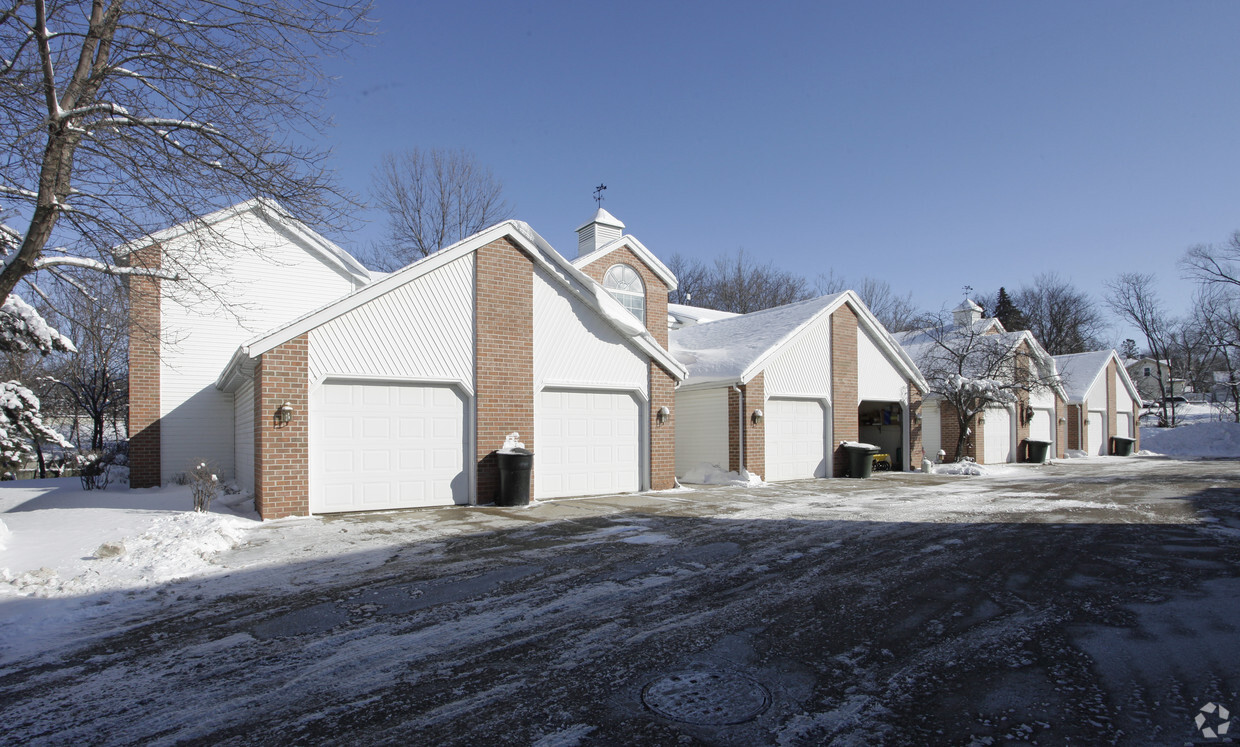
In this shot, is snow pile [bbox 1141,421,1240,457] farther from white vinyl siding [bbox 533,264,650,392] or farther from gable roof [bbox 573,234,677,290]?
white vinyl siding [bbox 533,264,650,392]

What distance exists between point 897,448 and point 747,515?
42.5 feet

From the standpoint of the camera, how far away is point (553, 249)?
42.5 ft

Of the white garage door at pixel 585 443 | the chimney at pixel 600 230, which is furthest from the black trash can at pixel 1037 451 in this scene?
the white garage door at pixel 585 443

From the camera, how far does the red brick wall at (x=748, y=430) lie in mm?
16359

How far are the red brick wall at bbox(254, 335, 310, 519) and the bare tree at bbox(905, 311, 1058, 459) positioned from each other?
1965cm

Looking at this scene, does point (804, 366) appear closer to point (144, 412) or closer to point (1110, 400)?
point (144, 412)

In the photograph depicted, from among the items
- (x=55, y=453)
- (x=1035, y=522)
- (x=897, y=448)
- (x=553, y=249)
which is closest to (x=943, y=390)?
(x=897, y=448)

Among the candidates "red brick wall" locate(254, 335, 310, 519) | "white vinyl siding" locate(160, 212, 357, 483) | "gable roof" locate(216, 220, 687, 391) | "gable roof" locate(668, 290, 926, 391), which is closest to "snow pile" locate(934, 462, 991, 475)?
"gable roof" locate(668, 290, 926, 391)

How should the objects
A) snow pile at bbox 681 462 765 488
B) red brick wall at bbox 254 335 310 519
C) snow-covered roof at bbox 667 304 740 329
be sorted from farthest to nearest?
snow-covered roof at bbox 667 304 740 329 < snow pile at bbox 681 462 765 488 < red brick wall at bbox 254 335 310 519

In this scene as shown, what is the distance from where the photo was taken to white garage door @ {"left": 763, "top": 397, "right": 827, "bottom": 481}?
683 inches

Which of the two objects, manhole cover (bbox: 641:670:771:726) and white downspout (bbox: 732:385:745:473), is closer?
manhole cover (bbox: 641:670:771:726)

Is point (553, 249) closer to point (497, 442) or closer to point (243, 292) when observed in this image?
→ point (497, 442)

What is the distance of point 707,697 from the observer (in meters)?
3.85

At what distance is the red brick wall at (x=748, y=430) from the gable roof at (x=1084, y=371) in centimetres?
2032
